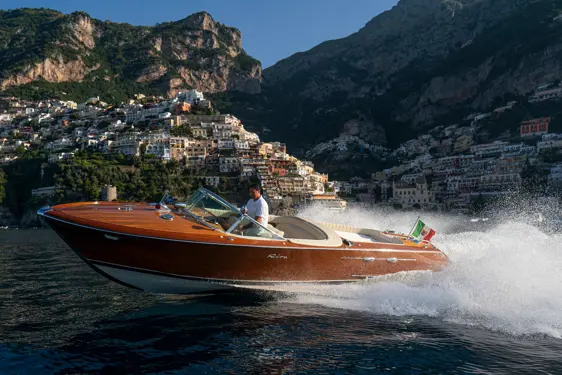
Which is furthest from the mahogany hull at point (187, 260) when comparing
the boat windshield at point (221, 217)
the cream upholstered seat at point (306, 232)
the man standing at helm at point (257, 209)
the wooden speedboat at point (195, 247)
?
the man standing at helm at point (257, 209)

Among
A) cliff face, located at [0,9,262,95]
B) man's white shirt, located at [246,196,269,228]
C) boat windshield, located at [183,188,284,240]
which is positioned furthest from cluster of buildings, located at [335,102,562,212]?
cliff face, located at [0,9,262,95]

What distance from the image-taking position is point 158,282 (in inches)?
338

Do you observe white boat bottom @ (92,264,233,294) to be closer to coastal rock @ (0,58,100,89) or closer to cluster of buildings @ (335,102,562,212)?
cluster of buildings @ (335,102,562,212)

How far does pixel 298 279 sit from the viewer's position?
9320 millimetres

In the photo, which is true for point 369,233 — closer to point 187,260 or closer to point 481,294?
point 481,294

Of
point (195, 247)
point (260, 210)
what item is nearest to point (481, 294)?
point (260, 210)

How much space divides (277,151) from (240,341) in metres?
114

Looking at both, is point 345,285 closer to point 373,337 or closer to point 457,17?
point 373,337

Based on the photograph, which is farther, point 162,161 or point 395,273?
point 162,161

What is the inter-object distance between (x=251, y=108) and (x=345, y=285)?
19389cm

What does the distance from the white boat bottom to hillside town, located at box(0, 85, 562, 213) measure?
241 ft

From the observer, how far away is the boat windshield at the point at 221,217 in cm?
886

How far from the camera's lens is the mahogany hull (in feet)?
27.0

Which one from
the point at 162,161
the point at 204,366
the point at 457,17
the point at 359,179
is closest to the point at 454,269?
the point at 204,366
